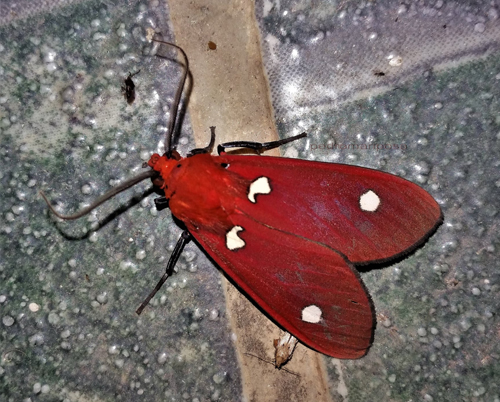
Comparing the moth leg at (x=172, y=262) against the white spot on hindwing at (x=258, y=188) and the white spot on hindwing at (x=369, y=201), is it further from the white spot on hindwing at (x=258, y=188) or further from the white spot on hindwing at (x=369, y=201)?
the white spot on hindwing at (x=369, y=201)

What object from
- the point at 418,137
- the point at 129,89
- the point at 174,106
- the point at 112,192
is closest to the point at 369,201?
the point at 418,137

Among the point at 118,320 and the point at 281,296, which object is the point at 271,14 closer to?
the point at 281,296

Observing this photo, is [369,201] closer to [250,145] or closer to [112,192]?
[250,145]

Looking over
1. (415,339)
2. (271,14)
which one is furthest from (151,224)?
(415,339)

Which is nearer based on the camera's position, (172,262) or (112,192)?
(112,192)

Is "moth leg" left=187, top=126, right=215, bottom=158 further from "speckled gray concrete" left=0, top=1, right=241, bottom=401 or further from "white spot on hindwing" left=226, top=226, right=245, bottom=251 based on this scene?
"white spot on hindwing" left=226, top=226, right=245, bottom=251

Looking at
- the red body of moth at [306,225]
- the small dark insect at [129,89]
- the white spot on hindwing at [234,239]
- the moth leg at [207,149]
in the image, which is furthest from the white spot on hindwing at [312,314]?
the small dark insect at [129,89]

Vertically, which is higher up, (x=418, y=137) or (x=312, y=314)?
(x=418, y=137)
